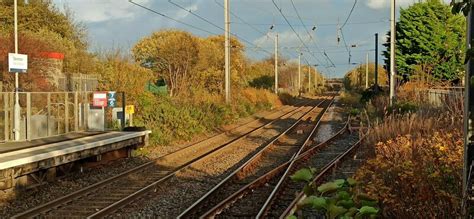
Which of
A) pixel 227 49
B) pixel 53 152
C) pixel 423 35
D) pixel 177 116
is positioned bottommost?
pixel 53 152

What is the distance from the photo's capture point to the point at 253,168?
15117 mm

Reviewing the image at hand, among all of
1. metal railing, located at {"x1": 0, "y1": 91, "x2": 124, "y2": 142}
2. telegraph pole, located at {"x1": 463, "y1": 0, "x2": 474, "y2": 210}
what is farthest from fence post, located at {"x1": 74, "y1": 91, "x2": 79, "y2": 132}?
telegraph pole, located at {"x1": 463, "y1": 0, "x2": 474, "y2": 210}

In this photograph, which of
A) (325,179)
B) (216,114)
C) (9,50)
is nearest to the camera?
(325,179)

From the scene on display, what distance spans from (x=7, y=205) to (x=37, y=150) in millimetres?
2865

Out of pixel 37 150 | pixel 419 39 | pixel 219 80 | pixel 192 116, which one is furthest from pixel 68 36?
pixel 37 150

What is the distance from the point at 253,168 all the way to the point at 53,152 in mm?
5351

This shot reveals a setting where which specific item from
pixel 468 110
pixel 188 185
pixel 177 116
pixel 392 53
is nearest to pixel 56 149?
pixel 188 185

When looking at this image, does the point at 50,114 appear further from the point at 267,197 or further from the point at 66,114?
the point at 267,197

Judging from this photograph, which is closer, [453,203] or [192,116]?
[453,203]

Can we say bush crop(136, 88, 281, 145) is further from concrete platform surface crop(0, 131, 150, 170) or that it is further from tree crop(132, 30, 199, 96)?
tree crop(132, 30, 199, 96)

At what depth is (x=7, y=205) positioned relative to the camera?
10.8 metres

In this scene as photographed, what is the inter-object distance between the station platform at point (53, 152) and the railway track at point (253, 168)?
406 cm

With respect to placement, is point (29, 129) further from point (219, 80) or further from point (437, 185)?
point (219, 80)

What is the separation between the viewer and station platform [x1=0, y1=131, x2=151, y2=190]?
1152 cm
